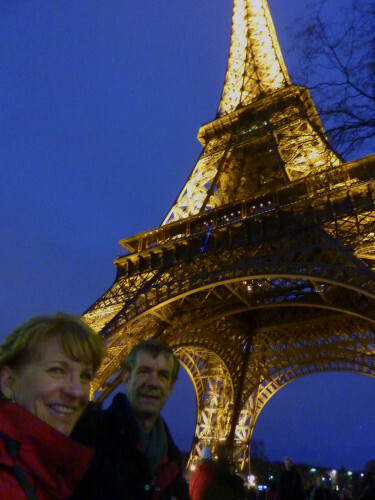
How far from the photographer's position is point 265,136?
18.2m

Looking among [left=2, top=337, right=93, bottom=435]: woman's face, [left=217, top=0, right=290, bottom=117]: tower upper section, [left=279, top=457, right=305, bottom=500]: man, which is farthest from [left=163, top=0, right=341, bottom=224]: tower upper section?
[left=2, top=337, right=93, bottom=435]: woman's face

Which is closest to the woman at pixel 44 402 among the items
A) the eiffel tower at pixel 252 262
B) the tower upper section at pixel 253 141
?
the eiffel tower at pixel 252 262

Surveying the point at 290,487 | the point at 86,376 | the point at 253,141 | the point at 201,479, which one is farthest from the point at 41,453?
the point at 253,141

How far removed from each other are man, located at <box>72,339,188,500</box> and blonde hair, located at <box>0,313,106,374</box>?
37cm

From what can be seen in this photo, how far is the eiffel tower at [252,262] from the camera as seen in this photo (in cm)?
1280

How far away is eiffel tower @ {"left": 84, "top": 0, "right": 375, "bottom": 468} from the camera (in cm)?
1280

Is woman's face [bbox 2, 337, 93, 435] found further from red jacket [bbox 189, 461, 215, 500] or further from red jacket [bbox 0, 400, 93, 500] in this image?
red jacket [bbox 189, 461, 215, 500]

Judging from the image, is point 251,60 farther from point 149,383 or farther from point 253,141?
point 149,383

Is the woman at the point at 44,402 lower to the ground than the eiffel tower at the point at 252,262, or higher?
lower

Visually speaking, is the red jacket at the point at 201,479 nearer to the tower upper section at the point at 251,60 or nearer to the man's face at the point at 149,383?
the man's face at the point at 149,383

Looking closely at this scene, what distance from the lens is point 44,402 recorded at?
1.46 metres

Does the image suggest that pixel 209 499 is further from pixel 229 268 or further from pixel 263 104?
pixel 263 104

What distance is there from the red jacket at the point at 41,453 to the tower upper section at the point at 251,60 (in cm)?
2013

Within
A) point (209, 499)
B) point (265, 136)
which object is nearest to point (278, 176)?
point (265, 136)
